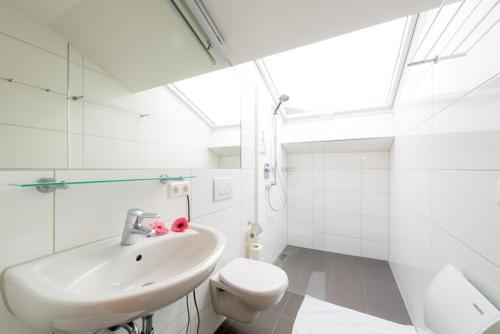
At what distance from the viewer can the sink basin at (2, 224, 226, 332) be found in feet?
1.24

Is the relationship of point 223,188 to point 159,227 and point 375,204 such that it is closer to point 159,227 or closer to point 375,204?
point 159,227

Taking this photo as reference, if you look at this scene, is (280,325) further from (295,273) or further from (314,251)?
(314,251)

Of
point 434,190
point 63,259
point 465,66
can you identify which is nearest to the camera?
point 63,259

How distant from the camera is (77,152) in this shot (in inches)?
25.5

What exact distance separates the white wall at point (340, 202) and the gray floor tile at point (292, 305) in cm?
101

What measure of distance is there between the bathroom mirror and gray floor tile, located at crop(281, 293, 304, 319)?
1.31m

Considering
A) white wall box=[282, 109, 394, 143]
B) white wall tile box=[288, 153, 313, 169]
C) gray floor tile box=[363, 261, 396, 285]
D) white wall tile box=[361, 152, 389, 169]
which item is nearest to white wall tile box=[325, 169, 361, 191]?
white wall tile box=[361, 152, 389, 169]

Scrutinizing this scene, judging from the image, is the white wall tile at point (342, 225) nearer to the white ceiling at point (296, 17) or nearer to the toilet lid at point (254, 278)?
the toilet lid at point (254, 278)

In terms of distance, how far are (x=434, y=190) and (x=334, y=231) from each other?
163 centimetres

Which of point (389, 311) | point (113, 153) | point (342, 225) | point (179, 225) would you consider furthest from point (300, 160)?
point (113, 153)

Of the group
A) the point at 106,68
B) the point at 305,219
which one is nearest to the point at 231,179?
the point at 106,68

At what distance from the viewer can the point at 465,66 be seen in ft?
Result: 2.35

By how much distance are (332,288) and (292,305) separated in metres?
0.46

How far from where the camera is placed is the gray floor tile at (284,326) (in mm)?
1291
